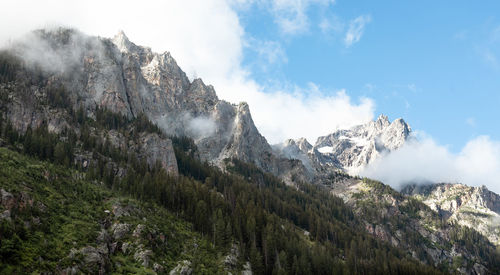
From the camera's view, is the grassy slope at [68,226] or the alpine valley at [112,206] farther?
the alpine valley at [112,206]

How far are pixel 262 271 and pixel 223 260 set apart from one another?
45.4ft

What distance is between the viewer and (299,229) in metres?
177

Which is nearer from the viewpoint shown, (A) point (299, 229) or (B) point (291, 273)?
(B) point (291, 273)

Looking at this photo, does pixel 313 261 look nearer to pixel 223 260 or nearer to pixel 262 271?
pixel 262 271

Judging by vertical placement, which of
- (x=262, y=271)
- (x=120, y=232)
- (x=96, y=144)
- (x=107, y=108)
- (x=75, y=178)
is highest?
(x=107, y=108)

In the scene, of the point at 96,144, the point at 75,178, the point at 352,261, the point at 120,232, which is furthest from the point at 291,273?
the point at 96,144

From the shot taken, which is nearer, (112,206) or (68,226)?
(68,226)

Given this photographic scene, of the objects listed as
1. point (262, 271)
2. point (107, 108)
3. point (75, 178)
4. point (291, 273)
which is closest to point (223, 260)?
point (262, 271)

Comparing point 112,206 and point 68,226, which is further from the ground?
point 112,206

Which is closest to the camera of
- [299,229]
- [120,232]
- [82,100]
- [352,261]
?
[120,232]

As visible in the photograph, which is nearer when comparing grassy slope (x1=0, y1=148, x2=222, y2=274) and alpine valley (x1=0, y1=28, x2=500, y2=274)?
grassy slope (x1=0, y1=148, x2=222, y2=274)

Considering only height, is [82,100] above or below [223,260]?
above

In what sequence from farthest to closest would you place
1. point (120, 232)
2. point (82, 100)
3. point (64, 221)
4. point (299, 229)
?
point (82, 100) → point (299, 229) → point (120, 232) → point (64, 221)

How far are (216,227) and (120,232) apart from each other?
36.0m
